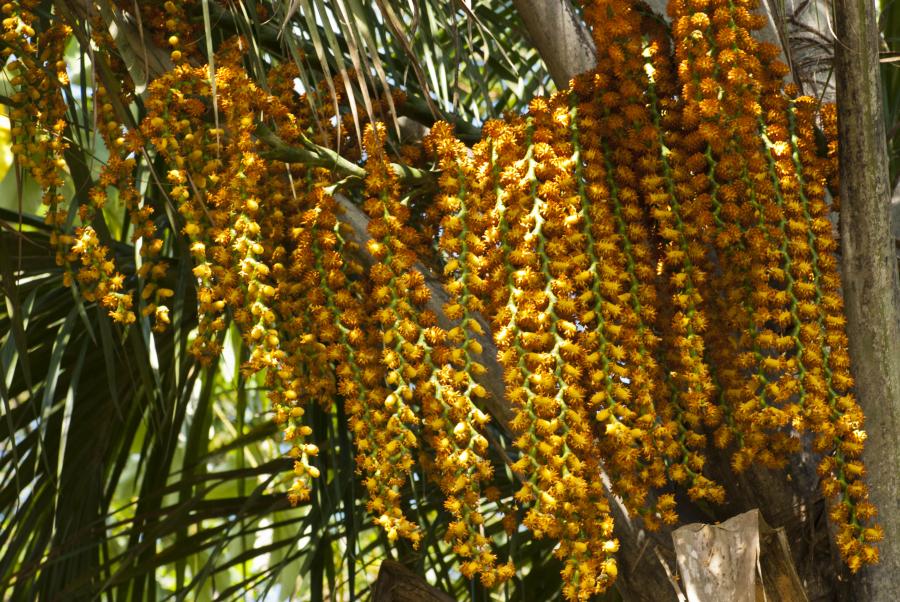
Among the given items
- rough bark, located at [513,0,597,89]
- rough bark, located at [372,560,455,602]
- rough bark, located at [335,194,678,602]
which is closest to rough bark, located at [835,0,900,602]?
rough bark, located at [335,194,678,602]

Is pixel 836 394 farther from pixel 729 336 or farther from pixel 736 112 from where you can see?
pixel 736 112

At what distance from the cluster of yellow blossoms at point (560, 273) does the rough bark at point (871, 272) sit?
0.18ft

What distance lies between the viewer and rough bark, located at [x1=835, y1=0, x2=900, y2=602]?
5.22 feet

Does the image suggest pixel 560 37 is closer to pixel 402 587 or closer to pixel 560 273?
pixel 560 273

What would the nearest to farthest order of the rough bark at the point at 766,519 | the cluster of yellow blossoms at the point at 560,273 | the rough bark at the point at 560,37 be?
the cluster of yellow blossoms at the point at 560,273, the rough bark at the point at 766,519, the rough bark at the point at 560,37

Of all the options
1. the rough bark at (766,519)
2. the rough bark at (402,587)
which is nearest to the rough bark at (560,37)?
the rough bark at (766,519)

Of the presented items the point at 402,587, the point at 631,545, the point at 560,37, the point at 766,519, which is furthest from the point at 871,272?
the point at 402,587

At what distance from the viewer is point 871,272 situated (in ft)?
5.26

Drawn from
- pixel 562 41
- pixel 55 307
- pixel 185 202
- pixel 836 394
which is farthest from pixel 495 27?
pixel 836 394

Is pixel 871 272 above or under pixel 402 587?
above

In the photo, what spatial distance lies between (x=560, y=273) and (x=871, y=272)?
0.44 m

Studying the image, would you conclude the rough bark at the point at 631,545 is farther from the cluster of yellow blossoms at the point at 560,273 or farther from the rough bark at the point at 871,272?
the rough bark at the point at 871,272

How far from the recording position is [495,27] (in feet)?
9.66

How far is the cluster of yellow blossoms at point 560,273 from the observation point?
150cm
